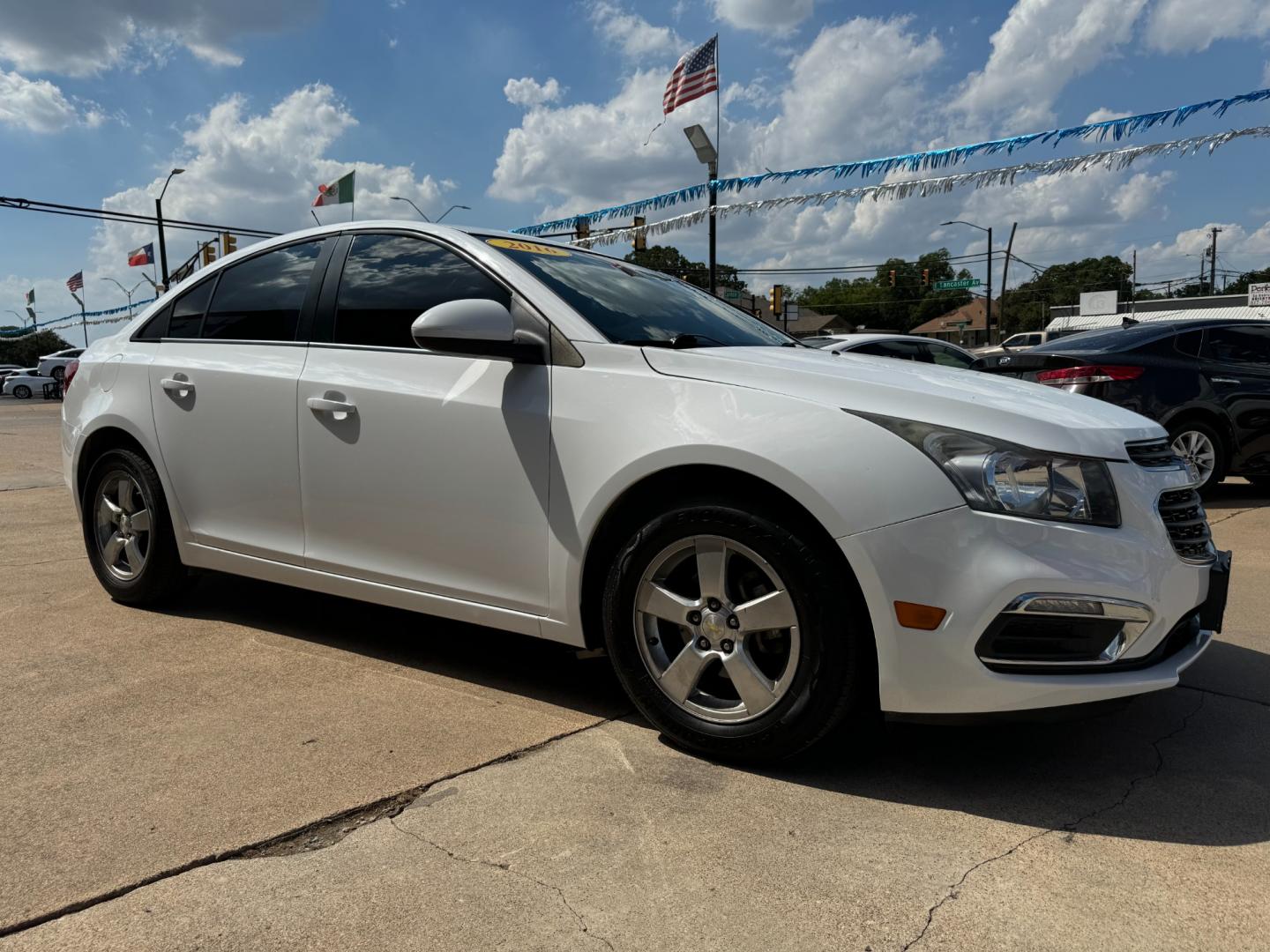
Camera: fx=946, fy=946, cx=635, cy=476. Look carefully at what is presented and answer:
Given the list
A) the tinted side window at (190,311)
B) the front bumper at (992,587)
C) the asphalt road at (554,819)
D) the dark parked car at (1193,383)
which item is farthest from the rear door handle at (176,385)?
the dark parked car at (1193,383)

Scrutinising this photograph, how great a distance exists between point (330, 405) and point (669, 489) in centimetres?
137

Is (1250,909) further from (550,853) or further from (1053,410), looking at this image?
(550,853)

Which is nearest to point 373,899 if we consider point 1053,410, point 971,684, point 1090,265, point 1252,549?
point 971,684

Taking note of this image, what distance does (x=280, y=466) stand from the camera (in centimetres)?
356

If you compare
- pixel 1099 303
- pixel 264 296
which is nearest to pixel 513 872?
pixel 264 296

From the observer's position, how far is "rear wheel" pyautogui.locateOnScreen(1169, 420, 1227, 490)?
7605 mm

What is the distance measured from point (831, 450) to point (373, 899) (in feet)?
4.94

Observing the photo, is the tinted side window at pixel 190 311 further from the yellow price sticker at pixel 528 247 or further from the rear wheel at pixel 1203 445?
the rear wheel at pixel 1203 445

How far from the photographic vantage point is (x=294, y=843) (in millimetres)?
2250

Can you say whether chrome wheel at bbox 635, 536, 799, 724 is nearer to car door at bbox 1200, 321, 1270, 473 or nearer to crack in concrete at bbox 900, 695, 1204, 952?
crack in concrete at bbox 900, 695, 1204, 952

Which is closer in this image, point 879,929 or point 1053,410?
point 879,929

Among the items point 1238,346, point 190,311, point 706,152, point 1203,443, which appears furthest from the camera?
point 706,152

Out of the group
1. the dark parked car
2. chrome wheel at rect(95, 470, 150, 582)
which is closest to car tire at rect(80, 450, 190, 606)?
chrome wheel at rect(95, 470, 150, 582)

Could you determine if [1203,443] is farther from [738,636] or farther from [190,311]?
[190,311]
